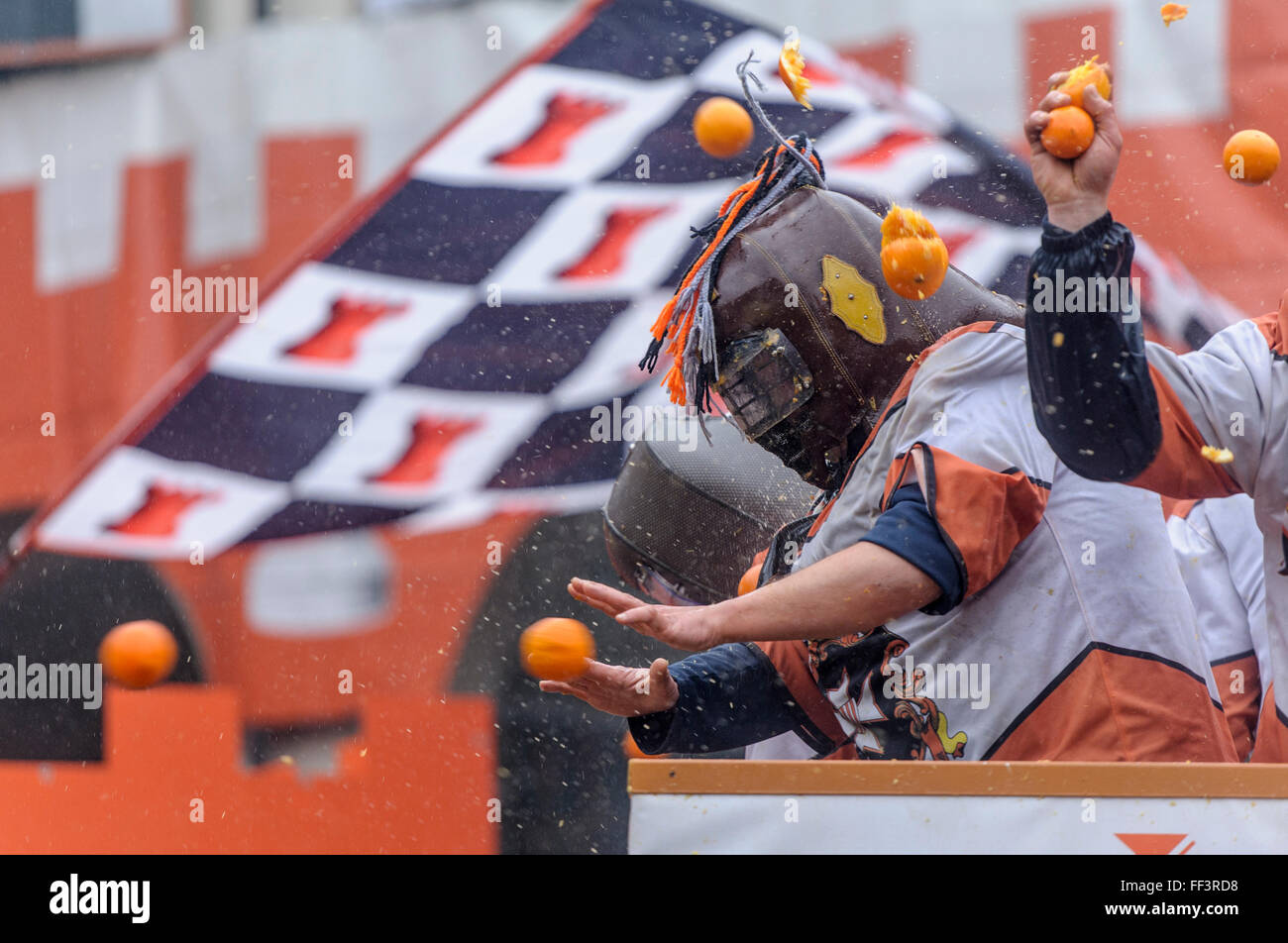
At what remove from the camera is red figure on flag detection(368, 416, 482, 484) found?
411 cm

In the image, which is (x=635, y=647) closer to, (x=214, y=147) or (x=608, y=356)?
(x=608, y=356)

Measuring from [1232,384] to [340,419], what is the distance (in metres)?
2.87

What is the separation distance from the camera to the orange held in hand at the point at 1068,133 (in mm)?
1768

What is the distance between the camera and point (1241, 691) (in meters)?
2.43

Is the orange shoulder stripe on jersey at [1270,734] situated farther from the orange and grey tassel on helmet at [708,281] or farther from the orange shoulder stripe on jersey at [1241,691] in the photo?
the orange and grey tassel on helmet at [708,281]

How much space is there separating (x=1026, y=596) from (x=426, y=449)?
247 cm

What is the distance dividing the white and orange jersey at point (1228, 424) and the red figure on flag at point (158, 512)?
3.11m

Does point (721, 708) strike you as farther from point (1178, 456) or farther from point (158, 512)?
point (158, 512)

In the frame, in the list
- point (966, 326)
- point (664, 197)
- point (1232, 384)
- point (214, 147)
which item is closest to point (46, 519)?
point (214, 147)

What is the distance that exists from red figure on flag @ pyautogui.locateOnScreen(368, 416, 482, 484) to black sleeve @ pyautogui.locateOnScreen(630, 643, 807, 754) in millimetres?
1699

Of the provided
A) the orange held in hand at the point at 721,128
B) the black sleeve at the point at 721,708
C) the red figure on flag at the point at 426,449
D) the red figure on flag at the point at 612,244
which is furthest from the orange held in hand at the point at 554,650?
the red figure on flag at the point at 612,244

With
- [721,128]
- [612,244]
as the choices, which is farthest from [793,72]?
[612,244]

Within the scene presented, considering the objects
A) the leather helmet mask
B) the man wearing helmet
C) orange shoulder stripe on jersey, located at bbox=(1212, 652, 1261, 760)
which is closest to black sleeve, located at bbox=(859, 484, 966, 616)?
the man wearing helmet

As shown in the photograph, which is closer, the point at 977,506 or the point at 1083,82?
the point at 1083,82
